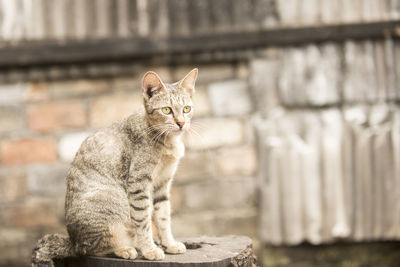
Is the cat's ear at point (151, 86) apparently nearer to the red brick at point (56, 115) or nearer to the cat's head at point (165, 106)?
the cat's head at point (165, 106)

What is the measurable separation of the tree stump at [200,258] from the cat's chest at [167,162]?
523 mm

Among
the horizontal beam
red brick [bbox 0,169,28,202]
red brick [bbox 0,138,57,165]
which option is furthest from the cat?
red brick [bbox 0,169,28,202]

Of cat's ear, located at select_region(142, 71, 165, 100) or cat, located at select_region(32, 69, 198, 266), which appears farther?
cat's ear, located at select_region(142, 71, 165, 100)

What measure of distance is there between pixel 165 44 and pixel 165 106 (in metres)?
2.26

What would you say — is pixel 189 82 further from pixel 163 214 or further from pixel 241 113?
pixel 241 113

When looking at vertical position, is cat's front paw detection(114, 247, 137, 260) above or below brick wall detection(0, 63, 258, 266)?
below

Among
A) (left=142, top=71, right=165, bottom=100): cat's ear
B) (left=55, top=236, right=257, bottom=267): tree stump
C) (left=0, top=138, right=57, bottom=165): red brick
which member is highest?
(left=142, top=71, right=165, bottom=100): cat's ear

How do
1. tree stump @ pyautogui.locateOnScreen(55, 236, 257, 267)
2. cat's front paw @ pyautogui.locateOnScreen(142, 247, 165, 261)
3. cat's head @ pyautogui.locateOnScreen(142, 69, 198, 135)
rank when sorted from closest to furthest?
1. tree stump @ pyautogui.locateOnScreen(55, 236, 257, 267)
2. cat's front paw @ pyautogui.locateOnScreen(142, 247, 165, 261)
3. cat's head @ pyautogui.locateOnScreen(142, 69, 198, 135)

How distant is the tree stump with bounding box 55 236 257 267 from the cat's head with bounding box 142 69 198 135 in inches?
31.1

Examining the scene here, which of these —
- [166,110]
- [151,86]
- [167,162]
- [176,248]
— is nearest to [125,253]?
[176,248]

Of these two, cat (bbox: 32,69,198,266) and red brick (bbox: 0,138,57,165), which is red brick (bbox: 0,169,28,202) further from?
cat (bbox: 32,69,198,266)

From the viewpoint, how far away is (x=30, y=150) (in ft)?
18.1

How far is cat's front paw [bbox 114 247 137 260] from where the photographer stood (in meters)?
3.21

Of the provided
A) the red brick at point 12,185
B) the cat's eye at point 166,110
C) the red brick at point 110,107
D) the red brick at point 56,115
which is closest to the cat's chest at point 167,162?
the cat's eye at point 166,110
